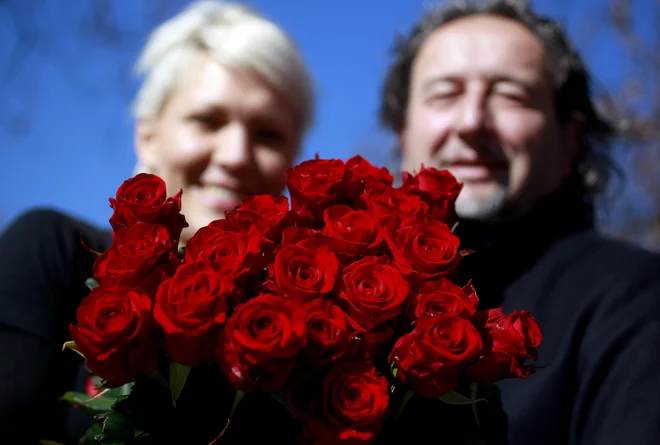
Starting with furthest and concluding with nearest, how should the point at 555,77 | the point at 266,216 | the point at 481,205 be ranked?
the point at 555,77 → the point at 481,205 → the point at 266,216

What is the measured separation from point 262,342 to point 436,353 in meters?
0.25

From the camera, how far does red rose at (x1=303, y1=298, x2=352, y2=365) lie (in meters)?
0.90

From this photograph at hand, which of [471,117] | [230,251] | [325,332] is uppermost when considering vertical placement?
[471,117]

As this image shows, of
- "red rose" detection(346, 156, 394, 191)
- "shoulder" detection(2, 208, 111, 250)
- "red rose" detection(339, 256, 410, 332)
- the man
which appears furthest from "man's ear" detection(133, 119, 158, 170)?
"red rose" detection(339, 256, 410, 332)

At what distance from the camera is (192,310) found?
0.87 m

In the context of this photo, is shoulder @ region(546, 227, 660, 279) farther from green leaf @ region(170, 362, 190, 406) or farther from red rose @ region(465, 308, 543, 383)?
green leaf @ region(170, 362, 190, 406)

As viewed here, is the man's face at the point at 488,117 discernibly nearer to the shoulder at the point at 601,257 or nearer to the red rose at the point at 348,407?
the shoulder at the point at 601,257

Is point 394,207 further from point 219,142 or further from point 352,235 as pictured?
point 219,142

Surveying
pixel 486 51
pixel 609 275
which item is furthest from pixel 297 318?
pixel 486 51

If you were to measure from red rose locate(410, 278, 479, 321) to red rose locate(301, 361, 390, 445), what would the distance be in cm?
12

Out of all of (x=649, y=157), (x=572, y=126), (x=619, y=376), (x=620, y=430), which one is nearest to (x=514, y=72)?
(x=572, y=126)

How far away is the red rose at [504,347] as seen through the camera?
0.97 metres

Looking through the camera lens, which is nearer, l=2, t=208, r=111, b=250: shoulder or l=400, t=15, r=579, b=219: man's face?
l=2, t=208, r=111, b=250: shoulder

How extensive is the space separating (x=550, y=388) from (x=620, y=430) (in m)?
0.20
